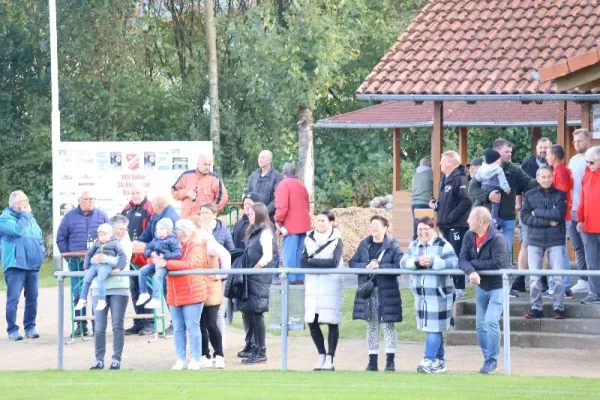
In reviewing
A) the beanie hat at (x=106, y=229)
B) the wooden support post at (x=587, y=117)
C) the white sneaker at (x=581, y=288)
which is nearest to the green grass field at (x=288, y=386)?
the beanie hat at (x=106, y=229)

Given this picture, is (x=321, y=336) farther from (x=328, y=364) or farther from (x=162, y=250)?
(x=162, y=250)

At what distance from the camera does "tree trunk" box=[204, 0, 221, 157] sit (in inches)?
1414

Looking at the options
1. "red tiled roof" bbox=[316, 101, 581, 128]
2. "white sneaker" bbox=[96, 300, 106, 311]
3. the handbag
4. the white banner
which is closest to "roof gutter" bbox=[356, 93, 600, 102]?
the white banner

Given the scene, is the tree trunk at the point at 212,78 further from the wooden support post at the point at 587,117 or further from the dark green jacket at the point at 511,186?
the dark green jacket at the point at 511,186

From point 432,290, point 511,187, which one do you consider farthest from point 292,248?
point 432,290

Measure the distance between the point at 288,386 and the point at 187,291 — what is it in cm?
255

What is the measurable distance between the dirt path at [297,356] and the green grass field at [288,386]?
1009 millimetres

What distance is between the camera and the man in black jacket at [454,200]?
1675 cm

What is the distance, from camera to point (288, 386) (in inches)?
491

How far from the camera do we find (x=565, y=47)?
62.4 ft

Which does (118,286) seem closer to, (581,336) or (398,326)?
(398,326)

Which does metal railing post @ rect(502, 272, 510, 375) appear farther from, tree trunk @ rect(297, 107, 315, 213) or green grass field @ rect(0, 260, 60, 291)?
tree trunk @ rect(297, 107, 315, 213)

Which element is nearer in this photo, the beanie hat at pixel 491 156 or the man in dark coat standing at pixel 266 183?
the beanie hat at pixel 491 156

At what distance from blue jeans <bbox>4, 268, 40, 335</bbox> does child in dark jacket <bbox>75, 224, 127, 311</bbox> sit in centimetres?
259
